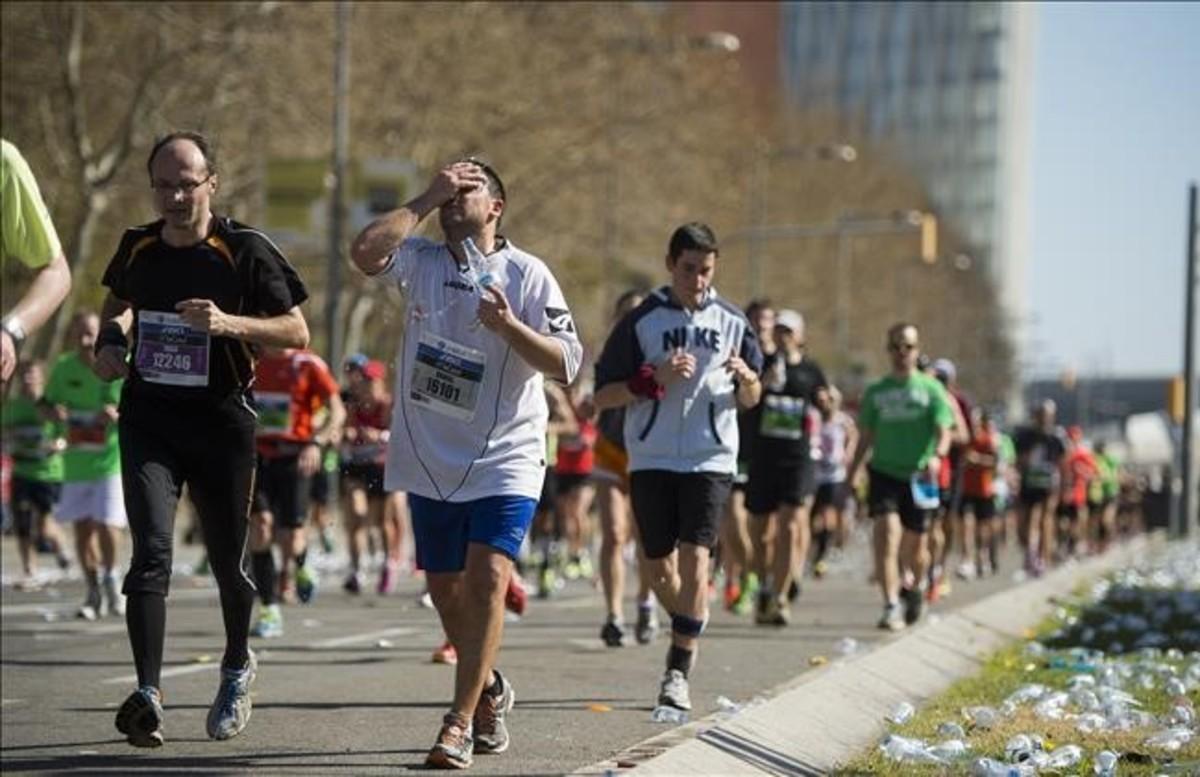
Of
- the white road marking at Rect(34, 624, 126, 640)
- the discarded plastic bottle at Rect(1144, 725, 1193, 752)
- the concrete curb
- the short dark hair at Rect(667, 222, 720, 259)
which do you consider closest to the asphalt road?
the white road marking at Rect(34, 624, 126, 640)

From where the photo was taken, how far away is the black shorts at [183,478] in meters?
8.01

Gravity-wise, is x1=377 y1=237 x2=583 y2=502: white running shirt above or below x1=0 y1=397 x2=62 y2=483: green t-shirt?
above

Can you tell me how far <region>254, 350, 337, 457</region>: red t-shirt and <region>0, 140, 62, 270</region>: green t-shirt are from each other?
7.56 m

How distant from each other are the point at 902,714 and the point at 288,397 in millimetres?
6311

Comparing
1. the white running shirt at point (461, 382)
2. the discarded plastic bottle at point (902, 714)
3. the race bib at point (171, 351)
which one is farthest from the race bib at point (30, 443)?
the white running shirt at point (461, 382)

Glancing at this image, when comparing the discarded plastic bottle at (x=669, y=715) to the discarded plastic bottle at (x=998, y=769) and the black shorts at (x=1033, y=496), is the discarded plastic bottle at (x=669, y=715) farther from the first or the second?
the black shorts at (x=1033, y=496)

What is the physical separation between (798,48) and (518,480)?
4362 cm

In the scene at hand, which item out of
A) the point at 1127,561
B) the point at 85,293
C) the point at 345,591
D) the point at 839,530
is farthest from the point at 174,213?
the point at 85,293

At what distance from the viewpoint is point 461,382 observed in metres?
7.78

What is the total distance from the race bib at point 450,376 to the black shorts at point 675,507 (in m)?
2.48

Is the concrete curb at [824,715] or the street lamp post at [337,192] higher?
the street lamp post at [337,192]

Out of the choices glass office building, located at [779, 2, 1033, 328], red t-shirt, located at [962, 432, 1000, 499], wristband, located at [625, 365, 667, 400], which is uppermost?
glass office building, located at [779, 2, 1033, 328]

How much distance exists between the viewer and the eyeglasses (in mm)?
7934

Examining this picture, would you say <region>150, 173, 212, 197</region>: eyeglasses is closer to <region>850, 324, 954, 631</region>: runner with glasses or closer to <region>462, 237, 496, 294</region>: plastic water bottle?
<region>462, 237, 496, 294</region>: plastic water bottle
